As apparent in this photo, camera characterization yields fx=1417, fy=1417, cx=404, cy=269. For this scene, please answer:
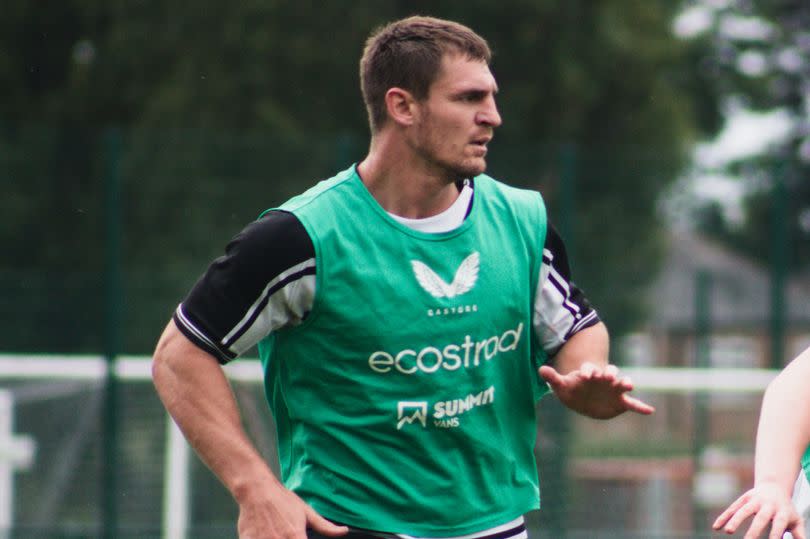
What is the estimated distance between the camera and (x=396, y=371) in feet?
11.4

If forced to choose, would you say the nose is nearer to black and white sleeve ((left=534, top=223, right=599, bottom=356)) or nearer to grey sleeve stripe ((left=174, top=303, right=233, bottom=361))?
black and white sleeve ((left=534, top=223, right=599, bottom=356))

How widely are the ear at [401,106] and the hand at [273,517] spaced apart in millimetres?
1013

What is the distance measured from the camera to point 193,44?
64.0 ft

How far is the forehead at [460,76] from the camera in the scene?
141 inches


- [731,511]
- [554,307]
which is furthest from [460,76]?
[731,511]

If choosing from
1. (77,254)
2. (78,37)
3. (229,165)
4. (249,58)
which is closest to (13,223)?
(77,254)

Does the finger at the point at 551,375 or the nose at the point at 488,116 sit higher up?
the nose at the point at 488,116

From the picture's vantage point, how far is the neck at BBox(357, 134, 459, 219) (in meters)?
3.60

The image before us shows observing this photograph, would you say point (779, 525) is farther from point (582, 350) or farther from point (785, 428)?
point (582, 350)

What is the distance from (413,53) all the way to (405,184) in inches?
13.3

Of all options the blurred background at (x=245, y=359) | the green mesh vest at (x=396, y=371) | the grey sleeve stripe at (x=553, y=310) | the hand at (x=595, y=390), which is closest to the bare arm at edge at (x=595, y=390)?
the hand at (x=595, y=390)

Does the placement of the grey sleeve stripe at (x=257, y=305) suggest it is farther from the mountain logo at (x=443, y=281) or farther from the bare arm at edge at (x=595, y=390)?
the bare arm at edge at (x=595, y=390)

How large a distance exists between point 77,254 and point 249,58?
10447mm

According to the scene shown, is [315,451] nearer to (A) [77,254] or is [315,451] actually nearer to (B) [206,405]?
(B) [206,405]
